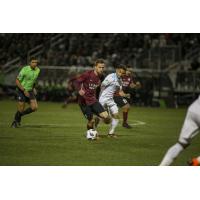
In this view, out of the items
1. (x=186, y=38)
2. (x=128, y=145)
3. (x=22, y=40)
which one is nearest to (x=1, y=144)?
(x=128, y=145)

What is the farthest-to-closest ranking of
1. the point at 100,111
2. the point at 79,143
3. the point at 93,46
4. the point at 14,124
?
the point at 93,46 < the point at 14,124 < the point at 79,143 < the point at 100,111

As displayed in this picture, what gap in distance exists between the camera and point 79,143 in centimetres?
1123

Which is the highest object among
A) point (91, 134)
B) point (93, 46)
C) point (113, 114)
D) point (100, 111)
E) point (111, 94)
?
point (93, 46)

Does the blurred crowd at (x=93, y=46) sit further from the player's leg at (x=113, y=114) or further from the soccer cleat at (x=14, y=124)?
the player's leg at (x=113, y=114)

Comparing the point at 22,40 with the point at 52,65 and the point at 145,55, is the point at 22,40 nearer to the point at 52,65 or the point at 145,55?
the point at 52,65

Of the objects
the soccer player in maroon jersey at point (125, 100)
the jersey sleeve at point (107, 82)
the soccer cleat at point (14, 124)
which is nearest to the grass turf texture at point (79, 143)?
the soccer cleat at point (14, 124)

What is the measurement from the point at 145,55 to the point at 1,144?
30.0 feet

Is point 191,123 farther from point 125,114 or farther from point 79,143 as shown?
point 125,114

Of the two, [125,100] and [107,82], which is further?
[125,100]

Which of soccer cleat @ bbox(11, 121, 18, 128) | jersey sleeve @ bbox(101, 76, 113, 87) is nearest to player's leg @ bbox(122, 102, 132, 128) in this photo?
jersey sleeve @ bbox(101, 76, 113, 87)

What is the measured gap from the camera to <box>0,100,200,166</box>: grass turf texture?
970cm

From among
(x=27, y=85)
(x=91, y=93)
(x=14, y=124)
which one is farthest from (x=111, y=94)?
(x=14, y=124)

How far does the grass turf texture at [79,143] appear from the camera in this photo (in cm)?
970

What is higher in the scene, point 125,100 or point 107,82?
point 107,82
